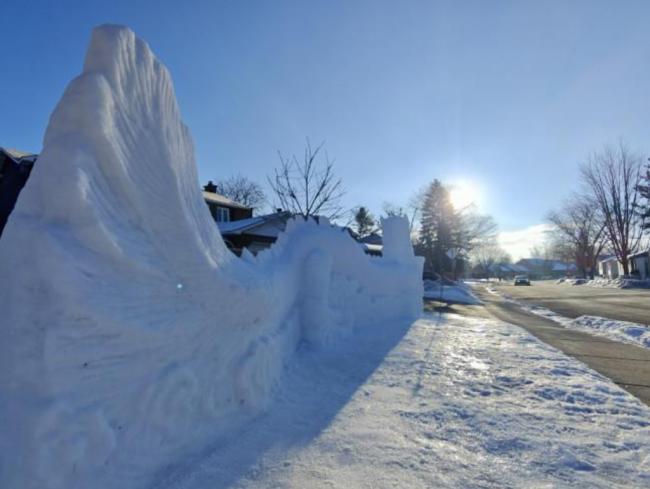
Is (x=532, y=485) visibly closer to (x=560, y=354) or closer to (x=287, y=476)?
(x=287, y=476)

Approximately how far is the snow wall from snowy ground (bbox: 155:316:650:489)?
39cm

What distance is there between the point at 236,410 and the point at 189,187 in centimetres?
190

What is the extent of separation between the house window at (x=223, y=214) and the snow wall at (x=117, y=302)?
68.9 ft

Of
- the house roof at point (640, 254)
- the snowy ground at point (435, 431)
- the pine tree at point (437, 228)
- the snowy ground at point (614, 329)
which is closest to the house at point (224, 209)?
the snowy ground at point (614, 329)

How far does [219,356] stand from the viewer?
2.88 m

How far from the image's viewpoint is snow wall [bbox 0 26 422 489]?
1676 millimetres

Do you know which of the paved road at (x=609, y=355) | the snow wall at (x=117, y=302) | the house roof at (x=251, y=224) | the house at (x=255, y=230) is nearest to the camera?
the snow wall at (x=117, y=302)

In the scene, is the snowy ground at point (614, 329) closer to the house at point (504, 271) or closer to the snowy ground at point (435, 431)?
the snowy ground at point (435, 431)

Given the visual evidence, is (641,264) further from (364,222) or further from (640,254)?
(364,222)

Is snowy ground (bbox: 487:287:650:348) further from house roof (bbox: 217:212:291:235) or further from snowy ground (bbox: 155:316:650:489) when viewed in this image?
house roof (bbox: 217:212:291:235)

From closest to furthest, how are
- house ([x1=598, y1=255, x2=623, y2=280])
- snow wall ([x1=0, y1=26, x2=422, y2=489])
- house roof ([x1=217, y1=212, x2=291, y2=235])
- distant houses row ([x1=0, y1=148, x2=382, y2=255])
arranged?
snow wall ([x1=0, y1=26, x2=422, y2=489]) → distant houses row ([x1=0, y1=148, x2=382, y2=255]) → house roof ([x1=217, y1=212, x2=291, y2=235]) → house ([x1=598, y1=255, x2=623, y2=280])

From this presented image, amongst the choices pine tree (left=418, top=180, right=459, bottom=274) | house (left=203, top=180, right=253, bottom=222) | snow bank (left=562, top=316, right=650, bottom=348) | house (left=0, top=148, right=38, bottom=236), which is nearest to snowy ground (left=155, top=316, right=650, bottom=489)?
snow bank (left=562, top=316, right=650, bottom=348)

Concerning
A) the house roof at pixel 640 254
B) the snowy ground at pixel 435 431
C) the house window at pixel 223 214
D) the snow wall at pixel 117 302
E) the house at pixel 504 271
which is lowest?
the snowy ground at pixel 435 431

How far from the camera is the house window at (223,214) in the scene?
77.0 ft
